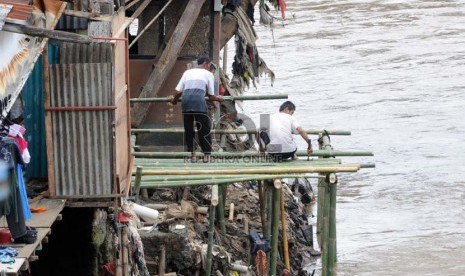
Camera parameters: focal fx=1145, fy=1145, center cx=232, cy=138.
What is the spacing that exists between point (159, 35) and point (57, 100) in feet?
22.1

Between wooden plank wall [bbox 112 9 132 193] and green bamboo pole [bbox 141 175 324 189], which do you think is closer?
wooden plank wall [bbox 112 9 132 193]

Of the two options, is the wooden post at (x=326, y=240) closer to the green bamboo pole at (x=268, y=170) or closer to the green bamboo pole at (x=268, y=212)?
the green bamboo pole at (x=268, y=212)

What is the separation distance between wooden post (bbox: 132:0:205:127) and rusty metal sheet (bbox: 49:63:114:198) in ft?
19.8

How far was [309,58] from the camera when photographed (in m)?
37.0

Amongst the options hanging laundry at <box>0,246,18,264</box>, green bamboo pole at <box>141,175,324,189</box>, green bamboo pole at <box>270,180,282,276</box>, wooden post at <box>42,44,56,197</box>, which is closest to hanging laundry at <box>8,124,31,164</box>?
hanging laundry at <box>0,246,18,264</box>

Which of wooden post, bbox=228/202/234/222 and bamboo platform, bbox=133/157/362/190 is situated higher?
bamboo platform, bbox=133/157/362/190

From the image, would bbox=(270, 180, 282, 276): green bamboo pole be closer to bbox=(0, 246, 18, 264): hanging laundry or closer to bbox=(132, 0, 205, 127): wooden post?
bbox=(132, 0, 205, 127): wooden post

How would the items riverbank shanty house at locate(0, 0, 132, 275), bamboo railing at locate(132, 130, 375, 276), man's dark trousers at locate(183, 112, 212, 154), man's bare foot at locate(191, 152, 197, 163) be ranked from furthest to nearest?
man's dark trousers at locate(183, 112, 212, 154) < man's bare foot at locate(191, 152, 197, 163) < bamboo railing at locate(132, 130, 375, 276) < riverbank shanty house at locate(0, 0, 132, 275)

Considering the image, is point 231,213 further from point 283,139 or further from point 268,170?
point 268,170

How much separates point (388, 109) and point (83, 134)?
21.2 m

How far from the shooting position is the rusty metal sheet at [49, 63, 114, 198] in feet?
31.8

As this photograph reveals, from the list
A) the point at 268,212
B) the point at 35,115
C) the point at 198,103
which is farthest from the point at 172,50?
the point at 35,115

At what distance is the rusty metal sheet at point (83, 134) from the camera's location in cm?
970

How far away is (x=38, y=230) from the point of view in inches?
348
